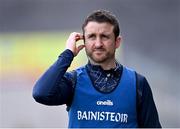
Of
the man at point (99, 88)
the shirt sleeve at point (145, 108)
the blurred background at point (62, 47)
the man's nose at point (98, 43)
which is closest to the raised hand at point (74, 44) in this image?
the man at point (99, 88)

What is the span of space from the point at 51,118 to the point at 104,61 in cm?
340

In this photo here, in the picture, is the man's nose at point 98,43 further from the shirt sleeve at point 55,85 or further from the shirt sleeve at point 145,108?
the shirt sleeve at point 145,108

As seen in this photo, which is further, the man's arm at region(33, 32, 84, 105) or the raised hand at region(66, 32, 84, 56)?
the raised hand at region(66, 32, 84, 56)

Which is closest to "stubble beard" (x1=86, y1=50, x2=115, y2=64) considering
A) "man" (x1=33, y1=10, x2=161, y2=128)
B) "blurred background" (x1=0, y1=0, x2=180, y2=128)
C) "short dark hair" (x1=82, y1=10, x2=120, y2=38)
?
"man" (x1=33, y1=10, x2=161, y2=128)

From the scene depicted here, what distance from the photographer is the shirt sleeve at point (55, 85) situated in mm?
2295

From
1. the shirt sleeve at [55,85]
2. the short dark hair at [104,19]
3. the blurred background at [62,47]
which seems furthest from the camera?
the blurred background at [62,47]

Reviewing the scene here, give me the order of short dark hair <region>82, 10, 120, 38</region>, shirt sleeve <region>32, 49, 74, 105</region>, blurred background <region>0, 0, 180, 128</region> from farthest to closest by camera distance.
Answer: blurred background <region>0, 0, 180, 128</region> → short dark hair <region>82, 10, 120, 38</region> → shirt sleeve <region>32, 49, 74, 105</region>

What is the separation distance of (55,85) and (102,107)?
9.0 inches

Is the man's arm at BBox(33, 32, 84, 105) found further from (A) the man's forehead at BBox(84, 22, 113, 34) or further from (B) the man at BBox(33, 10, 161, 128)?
(A) the man's forehead at BBox(84, 22, 113, 34)

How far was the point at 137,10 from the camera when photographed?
555cm

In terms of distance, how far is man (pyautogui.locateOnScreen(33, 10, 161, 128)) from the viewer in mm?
2322

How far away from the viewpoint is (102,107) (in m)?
2.34

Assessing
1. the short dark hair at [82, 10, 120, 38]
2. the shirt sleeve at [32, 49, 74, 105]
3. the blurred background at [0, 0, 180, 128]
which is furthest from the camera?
the blurred background at [0, 0, 180, 128]

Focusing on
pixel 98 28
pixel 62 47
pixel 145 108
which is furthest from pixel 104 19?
pixel 62 47
